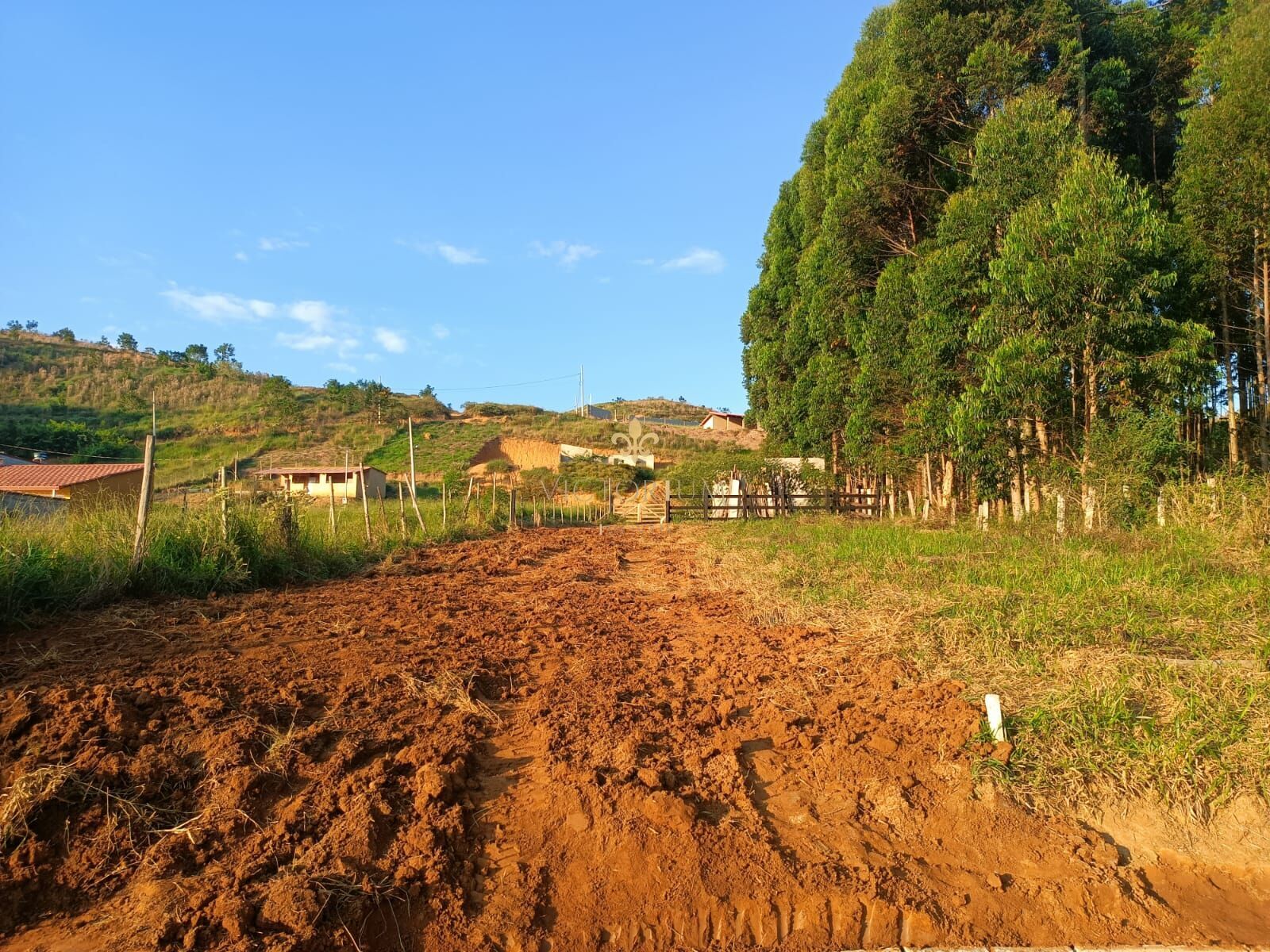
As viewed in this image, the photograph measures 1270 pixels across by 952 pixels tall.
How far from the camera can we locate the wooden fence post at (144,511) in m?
6.90

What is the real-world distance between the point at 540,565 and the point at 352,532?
10.5 ft

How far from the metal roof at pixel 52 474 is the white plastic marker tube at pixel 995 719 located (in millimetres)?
23146

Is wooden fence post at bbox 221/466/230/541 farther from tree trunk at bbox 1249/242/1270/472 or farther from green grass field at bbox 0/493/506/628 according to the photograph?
tree trunk at bbox 1249/242/1270/472

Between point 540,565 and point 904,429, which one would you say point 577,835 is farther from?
point 904,429

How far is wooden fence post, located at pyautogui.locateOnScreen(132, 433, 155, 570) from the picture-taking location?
6.90 metres

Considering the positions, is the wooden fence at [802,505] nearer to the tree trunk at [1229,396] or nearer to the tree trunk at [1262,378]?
the tree trunk at [1229,396]

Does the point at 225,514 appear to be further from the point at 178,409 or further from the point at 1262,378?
the point at 178,409

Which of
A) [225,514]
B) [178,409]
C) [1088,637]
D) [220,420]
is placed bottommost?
[1088,637]

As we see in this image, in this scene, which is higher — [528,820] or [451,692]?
[451,692]

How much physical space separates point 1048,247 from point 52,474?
26102 mm

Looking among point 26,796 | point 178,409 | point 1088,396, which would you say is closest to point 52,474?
point 26,796

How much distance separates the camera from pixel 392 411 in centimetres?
4759

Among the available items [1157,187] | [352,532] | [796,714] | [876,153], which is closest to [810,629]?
[796,714]

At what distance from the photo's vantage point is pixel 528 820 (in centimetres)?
287
